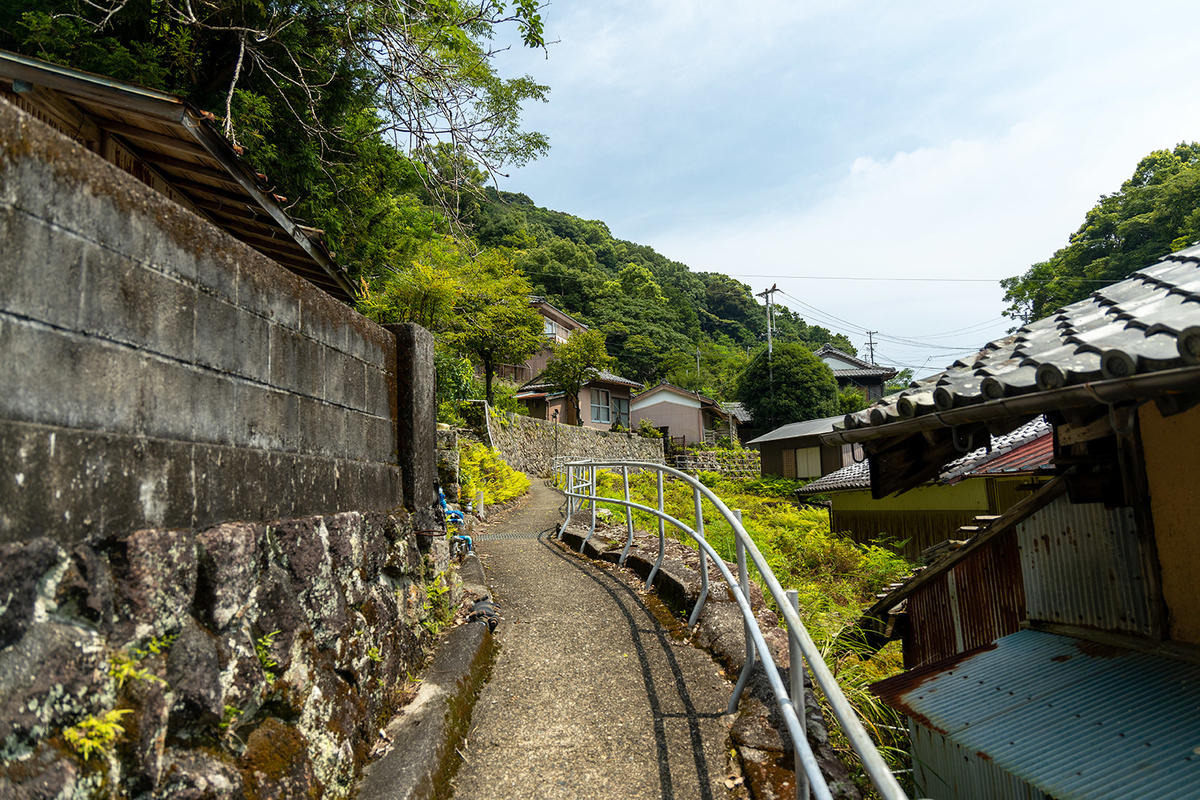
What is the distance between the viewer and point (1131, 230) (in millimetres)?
34594

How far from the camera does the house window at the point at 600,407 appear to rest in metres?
35.6

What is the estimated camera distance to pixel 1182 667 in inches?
121

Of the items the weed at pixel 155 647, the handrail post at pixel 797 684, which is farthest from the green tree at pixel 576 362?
the weed at pixel 155 647

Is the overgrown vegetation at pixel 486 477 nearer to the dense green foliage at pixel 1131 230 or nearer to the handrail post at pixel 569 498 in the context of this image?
the handrail post at pixel 569 498

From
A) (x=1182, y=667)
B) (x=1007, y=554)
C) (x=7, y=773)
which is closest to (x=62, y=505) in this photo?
(x=7, y=773)

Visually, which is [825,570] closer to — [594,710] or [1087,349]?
[594,710]

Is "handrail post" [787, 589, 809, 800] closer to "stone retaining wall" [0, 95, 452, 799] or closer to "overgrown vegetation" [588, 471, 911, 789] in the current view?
"overgrown vegetation" [588, 471, 911, 789]

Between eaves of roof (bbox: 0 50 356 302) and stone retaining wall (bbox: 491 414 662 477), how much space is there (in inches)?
454

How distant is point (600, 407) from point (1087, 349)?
33699 mm

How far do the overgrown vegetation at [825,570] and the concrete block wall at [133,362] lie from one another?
349cm

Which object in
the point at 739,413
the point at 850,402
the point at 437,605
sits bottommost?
the point at 437,605

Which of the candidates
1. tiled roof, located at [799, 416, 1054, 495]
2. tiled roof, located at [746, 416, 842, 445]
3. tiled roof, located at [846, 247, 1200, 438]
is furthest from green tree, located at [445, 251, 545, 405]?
tiled roof, located at [846, 247, 1200, 438]

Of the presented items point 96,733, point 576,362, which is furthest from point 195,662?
point 576,362

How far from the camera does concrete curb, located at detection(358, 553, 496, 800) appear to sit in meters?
2.83
